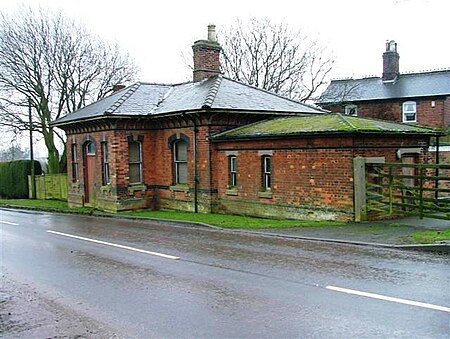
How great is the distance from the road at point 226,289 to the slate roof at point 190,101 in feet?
27.0

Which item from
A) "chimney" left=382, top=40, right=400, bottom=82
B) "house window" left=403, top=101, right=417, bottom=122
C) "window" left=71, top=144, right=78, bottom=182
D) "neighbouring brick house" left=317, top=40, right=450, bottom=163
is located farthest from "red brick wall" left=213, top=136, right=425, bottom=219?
"chimney" left=382, top=40, right=400, bottom=82

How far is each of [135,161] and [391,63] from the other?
83.6 ft

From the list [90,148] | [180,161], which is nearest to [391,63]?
[180,161]

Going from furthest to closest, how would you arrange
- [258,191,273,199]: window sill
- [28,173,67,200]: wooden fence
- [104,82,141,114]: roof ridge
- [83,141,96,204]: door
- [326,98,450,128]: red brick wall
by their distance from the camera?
1. [326,98,450,128]: red brick wall
2. [28,173,67,200]: wooden fence
3. [83,141,96,204]: door
4. [104,82,141,114]: roof ridge
5. [258,191,273,199]: window sill

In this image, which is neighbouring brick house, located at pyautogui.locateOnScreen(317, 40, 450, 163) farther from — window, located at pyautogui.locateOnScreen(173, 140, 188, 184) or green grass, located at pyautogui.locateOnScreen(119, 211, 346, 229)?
green grass, located at pyautogui.locateOnScreen(119, 211, 346, 229)

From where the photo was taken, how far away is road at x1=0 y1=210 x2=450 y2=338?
6.07m

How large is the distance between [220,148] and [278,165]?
10.5ft

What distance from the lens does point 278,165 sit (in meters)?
16.9

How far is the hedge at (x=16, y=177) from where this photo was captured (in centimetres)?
3519

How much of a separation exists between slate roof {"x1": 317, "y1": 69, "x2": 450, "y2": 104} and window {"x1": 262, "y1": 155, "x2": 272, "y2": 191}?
22.3 meters

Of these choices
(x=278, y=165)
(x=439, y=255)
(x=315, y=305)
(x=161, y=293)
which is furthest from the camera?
(x=278, y=165)

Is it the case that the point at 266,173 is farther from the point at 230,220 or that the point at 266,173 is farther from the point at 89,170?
the point at 89,170

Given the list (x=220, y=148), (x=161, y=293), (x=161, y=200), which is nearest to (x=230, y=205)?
(x=220, y=148)

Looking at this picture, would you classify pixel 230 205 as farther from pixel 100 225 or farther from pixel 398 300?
pixel 398 300
